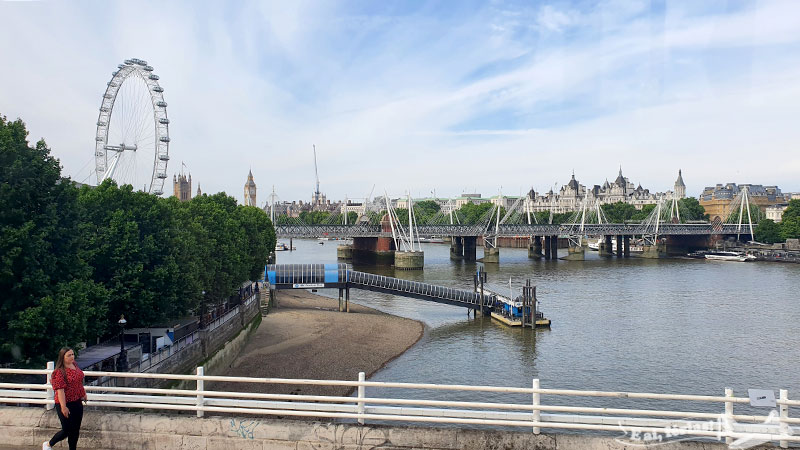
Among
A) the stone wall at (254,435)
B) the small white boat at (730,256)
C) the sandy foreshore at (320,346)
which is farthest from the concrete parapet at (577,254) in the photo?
the stone wall at (254,435)

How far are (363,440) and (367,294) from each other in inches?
2369

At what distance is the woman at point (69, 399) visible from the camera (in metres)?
8.80

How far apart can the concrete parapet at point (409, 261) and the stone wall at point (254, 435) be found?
8874cm

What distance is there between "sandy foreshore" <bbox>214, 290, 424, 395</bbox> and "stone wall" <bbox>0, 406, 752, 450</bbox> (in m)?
19.1

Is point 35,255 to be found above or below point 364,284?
above

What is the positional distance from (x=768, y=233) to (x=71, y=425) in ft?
495

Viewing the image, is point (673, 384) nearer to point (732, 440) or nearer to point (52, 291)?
point (732, 440)

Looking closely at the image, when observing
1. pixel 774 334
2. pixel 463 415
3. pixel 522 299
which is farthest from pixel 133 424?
→ pixel 774 334

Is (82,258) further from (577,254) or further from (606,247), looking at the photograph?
(606,247)

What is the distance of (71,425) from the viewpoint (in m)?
8.83

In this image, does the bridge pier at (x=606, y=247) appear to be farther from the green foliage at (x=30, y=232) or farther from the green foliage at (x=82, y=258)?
the green foliage at (x=30, y=232)

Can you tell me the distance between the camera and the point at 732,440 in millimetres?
8523

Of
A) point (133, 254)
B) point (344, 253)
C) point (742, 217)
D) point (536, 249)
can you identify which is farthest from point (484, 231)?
point (133, 254)

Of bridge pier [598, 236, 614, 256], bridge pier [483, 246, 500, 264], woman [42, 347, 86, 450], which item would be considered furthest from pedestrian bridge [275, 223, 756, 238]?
woman [42, 347, 86, 450]
